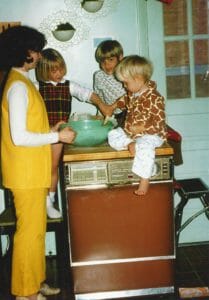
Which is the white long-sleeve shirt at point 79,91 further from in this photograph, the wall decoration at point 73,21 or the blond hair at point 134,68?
the blond hair at point 134,68

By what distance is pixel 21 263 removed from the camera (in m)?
2.84

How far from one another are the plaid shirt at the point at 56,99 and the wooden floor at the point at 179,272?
47.0 inches

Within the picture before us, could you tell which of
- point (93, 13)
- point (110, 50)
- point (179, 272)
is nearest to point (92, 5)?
point (93, 13)

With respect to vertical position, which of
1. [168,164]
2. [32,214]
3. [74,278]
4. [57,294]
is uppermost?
[168,164]

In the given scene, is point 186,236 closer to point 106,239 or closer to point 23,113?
point 106,239

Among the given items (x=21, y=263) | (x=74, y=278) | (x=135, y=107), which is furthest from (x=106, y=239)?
(x=135, y=107)

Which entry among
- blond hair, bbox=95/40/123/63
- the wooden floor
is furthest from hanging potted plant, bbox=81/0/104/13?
the wooden floor

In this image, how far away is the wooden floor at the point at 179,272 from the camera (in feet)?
11.0

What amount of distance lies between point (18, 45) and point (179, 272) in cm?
209

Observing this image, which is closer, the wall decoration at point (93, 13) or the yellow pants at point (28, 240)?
the yellow pants at point (28, 240)

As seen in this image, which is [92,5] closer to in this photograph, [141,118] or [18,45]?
[18,45]

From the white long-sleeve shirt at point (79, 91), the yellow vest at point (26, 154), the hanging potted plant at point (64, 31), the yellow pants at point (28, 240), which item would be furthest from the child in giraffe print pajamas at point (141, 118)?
the hanging potted plant at point (64, 31)

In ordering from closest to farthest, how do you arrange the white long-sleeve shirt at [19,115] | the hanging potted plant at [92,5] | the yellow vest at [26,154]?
the white long-sleeve shirt at [19,115], the yellow vest at [26,154], the hanging potted plant at [92,5]

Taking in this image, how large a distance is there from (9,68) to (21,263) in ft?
3.87
